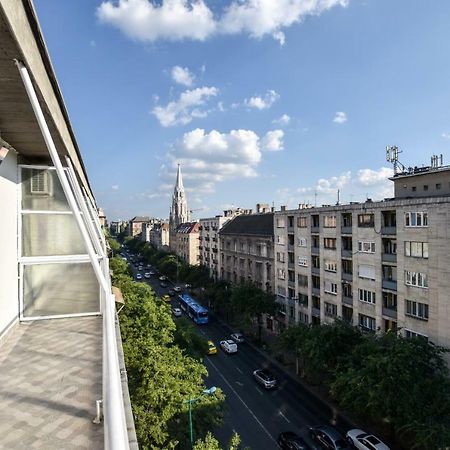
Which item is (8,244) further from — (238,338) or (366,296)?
(238,338)

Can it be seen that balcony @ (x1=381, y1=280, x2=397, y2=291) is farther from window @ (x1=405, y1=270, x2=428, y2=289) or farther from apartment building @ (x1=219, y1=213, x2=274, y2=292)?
apartment building @ (x1=219, y1=213, x2=274, y2=292)

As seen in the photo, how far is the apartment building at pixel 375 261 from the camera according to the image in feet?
77.7

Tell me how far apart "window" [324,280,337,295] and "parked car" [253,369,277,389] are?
961cm

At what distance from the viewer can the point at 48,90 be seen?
5934 millimetres

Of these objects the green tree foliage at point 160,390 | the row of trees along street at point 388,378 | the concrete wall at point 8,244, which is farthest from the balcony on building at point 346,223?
the concrete wall at point 8,244

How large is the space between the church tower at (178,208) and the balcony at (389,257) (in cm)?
9287

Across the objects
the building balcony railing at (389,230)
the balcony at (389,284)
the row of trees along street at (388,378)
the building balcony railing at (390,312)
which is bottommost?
the row of trees along street at (388,378)

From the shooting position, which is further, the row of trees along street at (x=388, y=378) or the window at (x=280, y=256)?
the window at (x=280, y=256)

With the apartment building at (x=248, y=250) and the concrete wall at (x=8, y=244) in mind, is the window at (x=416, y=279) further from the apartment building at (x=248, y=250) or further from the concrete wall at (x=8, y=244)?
the concrete wall at (x=8, y=244)

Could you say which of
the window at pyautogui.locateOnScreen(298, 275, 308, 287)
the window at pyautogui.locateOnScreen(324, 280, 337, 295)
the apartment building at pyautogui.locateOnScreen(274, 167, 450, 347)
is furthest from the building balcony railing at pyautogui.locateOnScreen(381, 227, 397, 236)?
the window at pyautogui.locateOnScreen(298, 275, 308, 287)

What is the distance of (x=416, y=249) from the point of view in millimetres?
25047

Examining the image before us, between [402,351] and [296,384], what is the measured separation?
13.9 metres

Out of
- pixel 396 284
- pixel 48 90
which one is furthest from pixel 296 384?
pixel 48 90

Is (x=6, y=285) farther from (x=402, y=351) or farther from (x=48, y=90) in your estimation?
(x=402, y=351)
